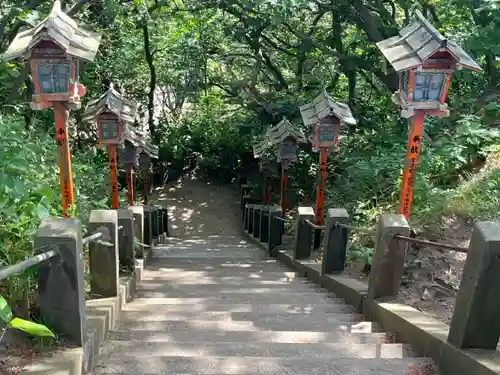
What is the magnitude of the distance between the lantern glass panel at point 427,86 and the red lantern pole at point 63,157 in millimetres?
3589

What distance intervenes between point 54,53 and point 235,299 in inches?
119

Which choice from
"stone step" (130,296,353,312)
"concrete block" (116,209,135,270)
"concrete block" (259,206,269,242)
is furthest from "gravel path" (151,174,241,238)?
"concrete block" (116,209,135,270)

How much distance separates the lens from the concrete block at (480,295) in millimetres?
2576

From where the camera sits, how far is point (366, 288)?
4598mm

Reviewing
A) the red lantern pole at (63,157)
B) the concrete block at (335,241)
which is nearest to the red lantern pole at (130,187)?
the red lantern pole at (63,157)

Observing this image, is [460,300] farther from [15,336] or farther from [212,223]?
[212,223]

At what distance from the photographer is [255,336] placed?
3.61 m

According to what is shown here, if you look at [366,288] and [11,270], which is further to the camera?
[366,288]

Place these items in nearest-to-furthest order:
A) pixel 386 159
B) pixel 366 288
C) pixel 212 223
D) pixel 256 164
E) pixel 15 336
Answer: pixel 15 336 < pixel 366 288 < pixel 386 159 < pixel 212 223 < pixel 256 164

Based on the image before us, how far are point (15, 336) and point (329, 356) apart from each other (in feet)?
6.26

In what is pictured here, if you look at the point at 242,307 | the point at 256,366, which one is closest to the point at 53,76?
the point at 242,307

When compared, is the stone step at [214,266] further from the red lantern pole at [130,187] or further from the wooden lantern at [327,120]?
the wooden lantern at [327,120]

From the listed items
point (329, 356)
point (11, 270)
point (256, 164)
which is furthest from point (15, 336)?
point (256, 164)

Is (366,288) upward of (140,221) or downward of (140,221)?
downward
